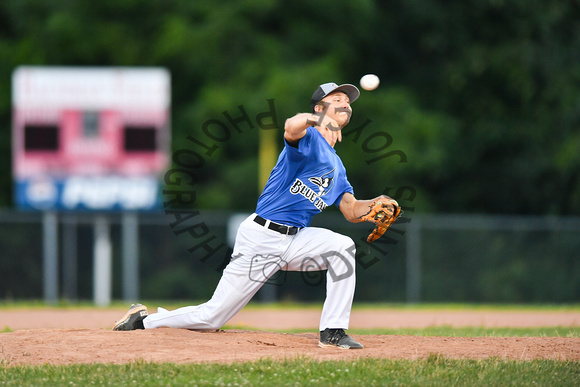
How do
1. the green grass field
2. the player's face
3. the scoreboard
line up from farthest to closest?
the scoreboard → the player's face → the green grass field

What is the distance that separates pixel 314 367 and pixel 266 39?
50.4 feet

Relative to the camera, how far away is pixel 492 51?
20.2m

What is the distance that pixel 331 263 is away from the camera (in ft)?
19.8

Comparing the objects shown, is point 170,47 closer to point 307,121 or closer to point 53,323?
point 53,323

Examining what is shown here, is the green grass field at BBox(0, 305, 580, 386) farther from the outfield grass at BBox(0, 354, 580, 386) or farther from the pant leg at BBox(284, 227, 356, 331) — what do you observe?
the pant leg at BBox(284, 227, 356, 331)

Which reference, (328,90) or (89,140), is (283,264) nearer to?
(328,90)

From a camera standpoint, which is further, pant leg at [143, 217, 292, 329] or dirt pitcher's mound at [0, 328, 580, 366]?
pant leg at [143, 217, 292, 329]

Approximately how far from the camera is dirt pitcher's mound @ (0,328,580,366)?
18.5ft

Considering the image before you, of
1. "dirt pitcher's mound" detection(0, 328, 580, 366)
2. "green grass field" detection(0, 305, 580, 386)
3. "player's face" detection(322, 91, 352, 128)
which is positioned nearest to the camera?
"green grass field" detection(0, 305, 580, 386)

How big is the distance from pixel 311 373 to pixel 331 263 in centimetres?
107

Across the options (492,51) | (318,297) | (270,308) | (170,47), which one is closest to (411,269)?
(318,297)

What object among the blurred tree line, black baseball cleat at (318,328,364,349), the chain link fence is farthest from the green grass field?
the blurred tree line

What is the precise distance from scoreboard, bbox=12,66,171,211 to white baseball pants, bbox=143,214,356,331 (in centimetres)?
913

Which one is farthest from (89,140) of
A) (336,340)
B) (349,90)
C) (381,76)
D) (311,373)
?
(311,373)
